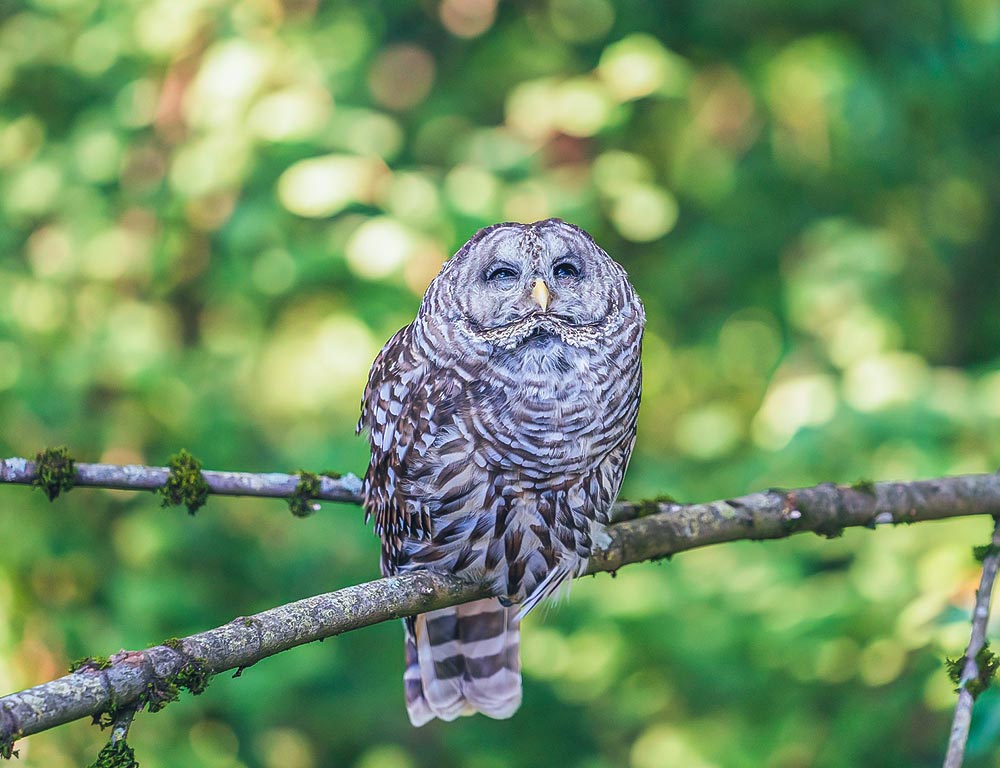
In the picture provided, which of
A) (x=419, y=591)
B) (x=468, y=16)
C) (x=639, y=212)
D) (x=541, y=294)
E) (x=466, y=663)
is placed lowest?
(x=466, y=663)

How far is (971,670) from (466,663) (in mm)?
1646

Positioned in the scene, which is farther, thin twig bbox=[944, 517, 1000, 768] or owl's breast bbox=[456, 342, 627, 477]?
owl's breast bbox=[456, 342, 627, 477]

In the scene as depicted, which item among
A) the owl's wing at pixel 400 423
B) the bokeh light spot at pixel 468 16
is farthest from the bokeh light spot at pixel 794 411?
the bokeh light spot at pixel 468 16

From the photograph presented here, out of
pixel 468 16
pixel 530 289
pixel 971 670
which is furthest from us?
pixel 468 16

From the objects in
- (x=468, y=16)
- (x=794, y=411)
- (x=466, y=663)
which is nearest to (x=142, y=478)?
(x=466, y=663)

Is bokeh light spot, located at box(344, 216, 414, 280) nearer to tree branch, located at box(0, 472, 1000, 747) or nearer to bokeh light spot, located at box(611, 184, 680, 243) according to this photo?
bokeh light spot, located at box(611, 184, 680, 243)

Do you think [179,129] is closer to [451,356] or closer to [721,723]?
[451,356]

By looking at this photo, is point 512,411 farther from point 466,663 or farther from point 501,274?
point 466,663

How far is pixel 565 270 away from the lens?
2.77 meters

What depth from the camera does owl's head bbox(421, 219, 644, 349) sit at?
8.84 ft

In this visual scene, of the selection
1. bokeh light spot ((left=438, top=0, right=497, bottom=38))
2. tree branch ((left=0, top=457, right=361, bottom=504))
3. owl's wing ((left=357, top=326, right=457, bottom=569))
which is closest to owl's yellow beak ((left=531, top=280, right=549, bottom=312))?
owl's wing ((left=357, top=326, right=457, bottom=569))

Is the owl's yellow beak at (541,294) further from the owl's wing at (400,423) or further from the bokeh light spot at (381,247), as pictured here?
the bokeh light spot at (381,247)

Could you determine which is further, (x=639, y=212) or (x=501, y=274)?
(x=639, y=212)

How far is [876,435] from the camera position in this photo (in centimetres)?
383
